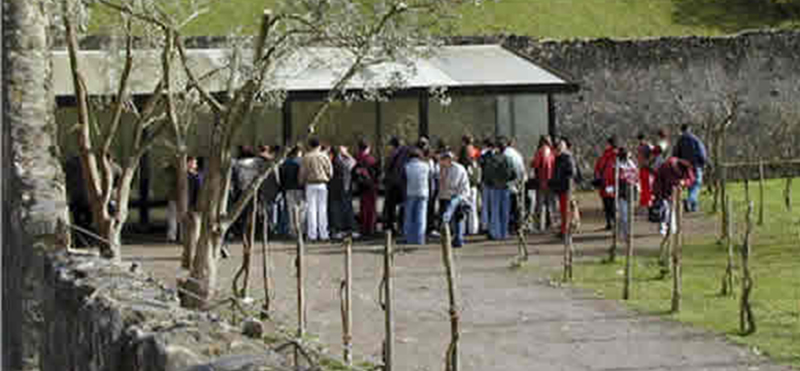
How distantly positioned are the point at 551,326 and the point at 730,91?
19.4 m

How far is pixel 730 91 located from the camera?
106 feet

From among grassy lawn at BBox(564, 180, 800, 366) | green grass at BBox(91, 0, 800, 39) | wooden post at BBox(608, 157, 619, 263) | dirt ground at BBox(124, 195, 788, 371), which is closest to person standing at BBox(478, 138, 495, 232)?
dirt ground at BBox(124, 195, 788, 371)

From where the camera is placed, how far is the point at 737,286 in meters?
16.7

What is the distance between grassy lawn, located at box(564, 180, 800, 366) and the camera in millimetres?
13805

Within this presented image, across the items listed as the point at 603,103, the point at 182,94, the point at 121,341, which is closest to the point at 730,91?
the point at 603,103

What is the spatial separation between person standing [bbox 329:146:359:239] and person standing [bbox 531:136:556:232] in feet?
10.8

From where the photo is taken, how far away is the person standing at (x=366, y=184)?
23.4m

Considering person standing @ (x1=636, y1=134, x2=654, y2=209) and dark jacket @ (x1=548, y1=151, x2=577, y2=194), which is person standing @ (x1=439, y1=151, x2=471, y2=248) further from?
person standing @ (x1=636, y1=134, x2=654, y2=209)

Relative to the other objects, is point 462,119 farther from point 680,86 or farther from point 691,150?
point 680,86

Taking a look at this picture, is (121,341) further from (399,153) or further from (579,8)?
(579,8)

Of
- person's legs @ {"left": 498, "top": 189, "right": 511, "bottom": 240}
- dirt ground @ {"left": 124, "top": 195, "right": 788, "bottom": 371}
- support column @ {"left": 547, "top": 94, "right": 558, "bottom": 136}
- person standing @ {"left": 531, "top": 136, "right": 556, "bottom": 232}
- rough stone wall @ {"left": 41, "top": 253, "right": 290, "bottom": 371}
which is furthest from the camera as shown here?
support column @ {"left": 547, "top": 94, "right": 558, "bottom": 136}

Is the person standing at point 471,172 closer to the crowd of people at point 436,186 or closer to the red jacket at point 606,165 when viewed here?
the crowd of people at point 436,186

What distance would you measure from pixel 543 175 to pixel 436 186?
2174 mm

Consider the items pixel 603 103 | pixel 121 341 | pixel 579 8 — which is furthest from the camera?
pixel 579 8
